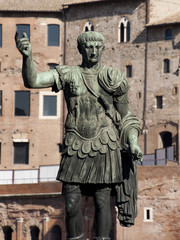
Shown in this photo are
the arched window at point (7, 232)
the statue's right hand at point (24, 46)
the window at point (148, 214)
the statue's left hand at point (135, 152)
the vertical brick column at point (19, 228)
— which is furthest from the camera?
the arched window at point (7, 232)

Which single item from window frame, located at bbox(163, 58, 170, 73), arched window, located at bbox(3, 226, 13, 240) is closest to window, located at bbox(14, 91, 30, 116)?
arched window, located at bbox(3, 226, 13, 240)

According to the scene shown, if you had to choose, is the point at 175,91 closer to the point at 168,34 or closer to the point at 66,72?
the point at 168,34

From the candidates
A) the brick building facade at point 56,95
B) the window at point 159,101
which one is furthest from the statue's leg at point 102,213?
the window at point 159,101

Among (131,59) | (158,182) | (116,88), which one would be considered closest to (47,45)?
(131,59)

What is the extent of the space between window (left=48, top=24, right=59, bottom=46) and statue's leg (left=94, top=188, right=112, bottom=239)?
151ft

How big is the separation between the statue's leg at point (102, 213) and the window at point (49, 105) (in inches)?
1753

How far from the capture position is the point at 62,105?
5331cm

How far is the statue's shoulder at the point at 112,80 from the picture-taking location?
8266 mm

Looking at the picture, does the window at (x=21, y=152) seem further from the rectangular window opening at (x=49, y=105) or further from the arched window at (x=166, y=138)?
the arched window at (x=166, y=138)

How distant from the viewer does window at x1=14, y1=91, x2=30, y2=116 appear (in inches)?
2084

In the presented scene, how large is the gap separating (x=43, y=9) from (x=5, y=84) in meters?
5.59

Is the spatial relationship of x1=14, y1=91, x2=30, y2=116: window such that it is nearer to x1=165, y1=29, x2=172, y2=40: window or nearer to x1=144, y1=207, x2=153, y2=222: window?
x1=165, y1=29, x2=172, y2=40: window

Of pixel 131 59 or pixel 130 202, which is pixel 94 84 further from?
pixel 131 59

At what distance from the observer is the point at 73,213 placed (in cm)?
805
